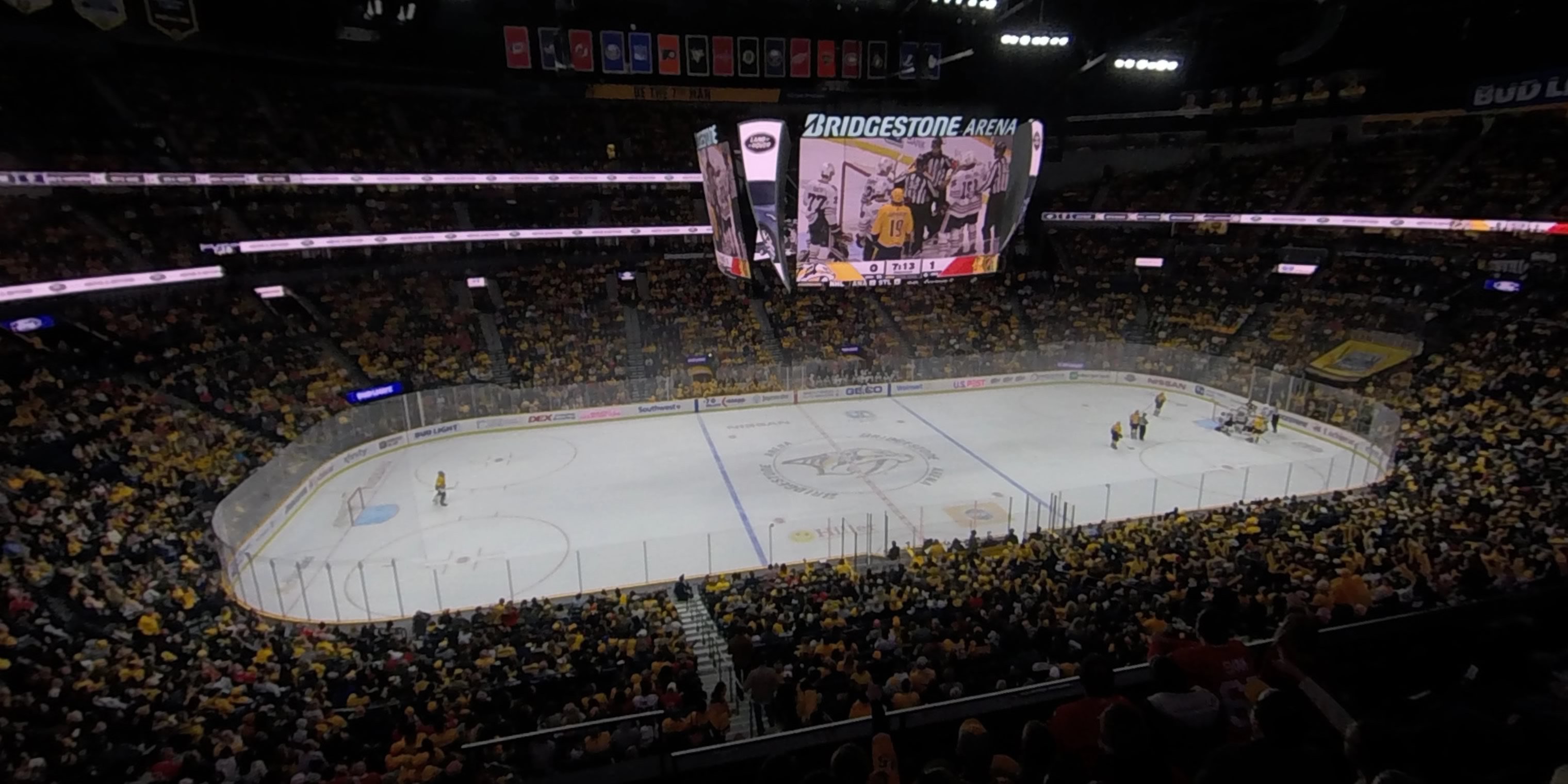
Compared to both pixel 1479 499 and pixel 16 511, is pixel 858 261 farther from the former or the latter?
pixel 16 511

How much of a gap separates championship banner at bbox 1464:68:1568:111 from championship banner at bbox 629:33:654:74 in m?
30.5

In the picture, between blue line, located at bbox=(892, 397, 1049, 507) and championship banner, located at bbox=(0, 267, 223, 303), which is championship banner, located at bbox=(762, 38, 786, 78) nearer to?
blue line, located at bbox=(892, 397, 1049, 507)

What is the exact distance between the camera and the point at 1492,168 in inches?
1230

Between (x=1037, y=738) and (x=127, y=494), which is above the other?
(x=1037, y=738)

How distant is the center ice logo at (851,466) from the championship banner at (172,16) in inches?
796

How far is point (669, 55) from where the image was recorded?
3494 centimetres

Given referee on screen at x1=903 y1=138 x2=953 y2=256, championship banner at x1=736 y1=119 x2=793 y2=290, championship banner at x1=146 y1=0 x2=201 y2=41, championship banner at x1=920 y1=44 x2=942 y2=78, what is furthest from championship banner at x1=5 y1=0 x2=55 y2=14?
championship banner at x1=920 y1=44 x2=942 y2=78

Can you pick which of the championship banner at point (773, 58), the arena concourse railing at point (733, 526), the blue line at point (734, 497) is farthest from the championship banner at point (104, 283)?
the championship banner at point (773, 58)

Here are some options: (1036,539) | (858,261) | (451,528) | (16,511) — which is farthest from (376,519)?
(1036,539)

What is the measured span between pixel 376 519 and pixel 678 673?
14017 mm

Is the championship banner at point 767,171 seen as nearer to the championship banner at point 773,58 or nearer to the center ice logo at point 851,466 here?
the center ice logo at point 851,466

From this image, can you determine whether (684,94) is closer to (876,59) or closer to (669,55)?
(669,55)

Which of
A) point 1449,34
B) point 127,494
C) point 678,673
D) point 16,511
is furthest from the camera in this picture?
point 1449,34

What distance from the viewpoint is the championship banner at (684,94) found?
3878cm
